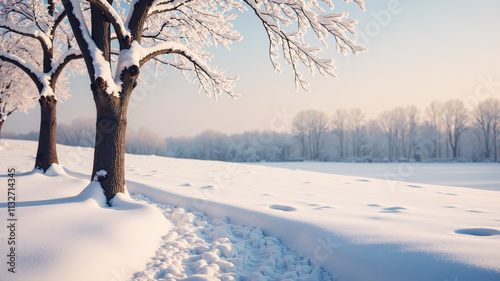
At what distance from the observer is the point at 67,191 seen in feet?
15.6

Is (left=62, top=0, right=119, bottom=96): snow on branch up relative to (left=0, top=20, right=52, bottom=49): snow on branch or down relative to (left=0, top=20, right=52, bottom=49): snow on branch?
down

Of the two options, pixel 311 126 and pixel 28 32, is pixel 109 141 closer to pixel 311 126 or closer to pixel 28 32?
pixel 28 32

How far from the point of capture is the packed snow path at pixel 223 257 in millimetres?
2598

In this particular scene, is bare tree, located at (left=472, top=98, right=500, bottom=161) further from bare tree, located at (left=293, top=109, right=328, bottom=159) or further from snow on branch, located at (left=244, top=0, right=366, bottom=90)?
snow on branch, located at (left=244, top=0, right=366, bottom=90)

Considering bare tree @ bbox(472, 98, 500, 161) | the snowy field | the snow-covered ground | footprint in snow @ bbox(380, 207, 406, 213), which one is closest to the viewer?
the snow-covered ground

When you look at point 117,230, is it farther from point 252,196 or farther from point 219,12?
point 219,12

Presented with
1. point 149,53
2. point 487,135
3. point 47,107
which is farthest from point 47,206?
point 487,135

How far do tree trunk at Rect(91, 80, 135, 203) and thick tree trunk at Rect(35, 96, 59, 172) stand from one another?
4.22 m

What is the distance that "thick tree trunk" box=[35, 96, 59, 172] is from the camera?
700cm

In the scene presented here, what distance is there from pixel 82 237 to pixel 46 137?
611 centimetres

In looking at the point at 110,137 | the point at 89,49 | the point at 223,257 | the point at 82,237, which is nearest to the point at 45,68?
the point at 89,49

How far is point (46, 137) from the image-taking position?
7121 mm

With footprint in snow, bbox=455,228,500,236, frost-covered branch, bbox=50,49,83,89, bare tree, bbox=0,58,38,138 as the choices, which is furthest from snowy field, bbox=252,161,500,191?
bare tree, bbox=0,58,38,138

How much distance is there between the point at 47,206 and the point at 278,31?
5.13m
